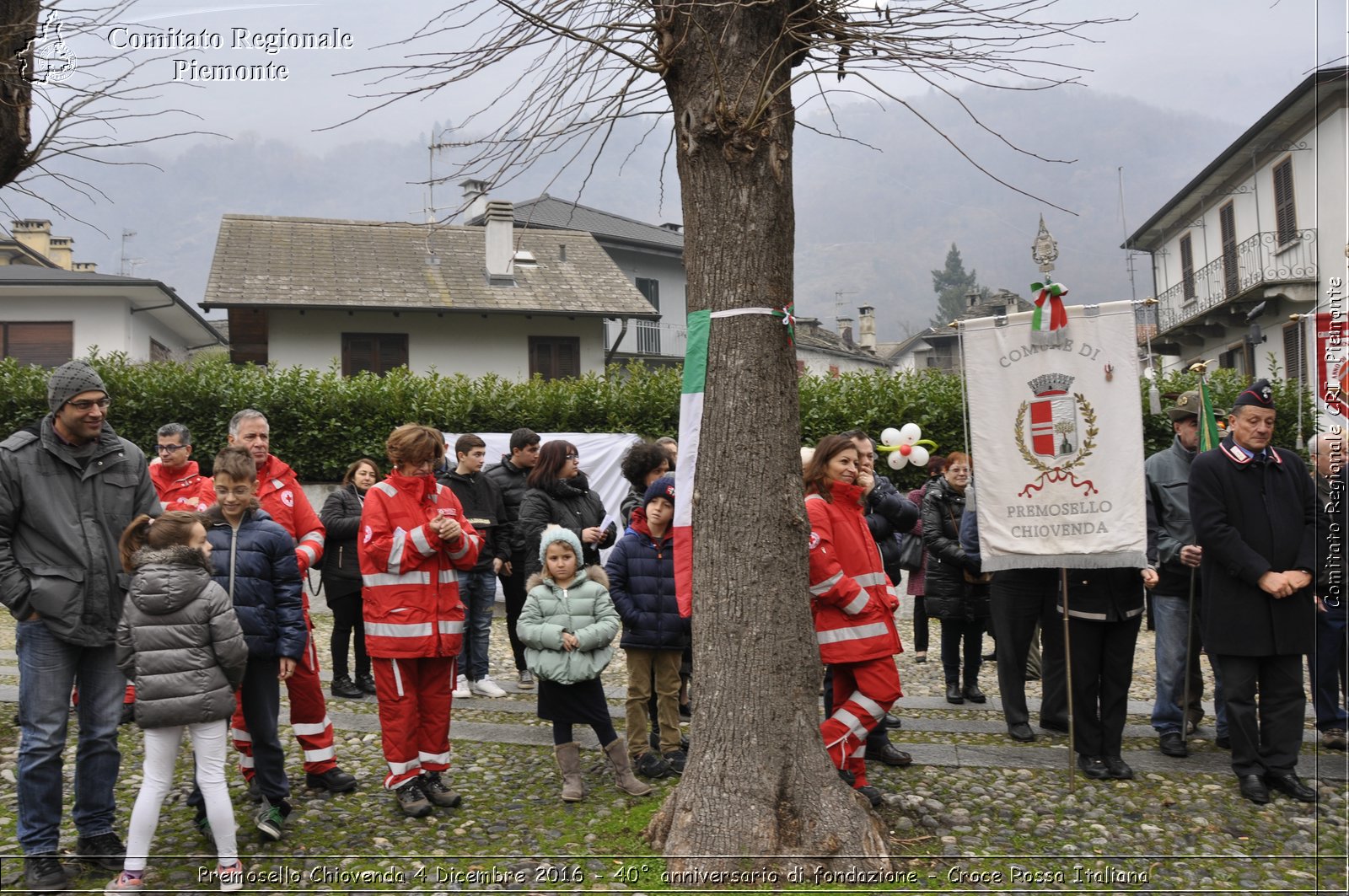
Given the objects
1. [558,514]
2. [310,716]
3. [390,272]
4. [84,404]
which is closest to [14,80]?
[84,404]

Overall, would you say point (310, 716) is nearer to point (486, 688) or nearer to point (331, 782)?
point (331, 782)

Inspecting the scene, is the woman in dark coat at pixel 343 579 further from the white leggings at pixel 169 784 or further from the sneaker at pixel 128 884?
the sneaker at pixel 128 884

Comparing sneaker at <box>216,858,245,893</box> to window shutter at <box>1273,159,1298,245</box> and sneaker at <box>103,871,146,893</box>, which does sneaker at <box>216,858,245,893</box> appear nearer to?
sneaker at <box>103,871,146,893</box>

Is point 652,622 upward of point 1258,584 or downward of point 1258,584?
downward

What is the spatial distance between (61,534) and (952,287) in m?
112

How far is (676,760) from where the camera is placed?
21.7 ft

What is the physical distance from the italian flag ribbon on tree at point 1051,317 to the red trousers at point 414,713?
3.99 m

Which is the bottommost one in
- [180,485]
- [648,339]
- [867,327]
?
[180,485]

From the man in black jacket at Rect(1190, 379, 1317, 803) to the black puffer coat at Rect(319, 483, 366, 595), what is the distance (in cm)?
597

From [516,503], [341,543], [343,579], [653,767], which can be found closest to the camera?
[653,767]

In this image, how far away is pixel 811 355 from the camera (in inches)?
1907

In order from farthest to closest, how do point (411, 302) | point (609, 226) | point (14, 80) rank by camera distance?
point (609, 226) → point (411, 302) → point (14, 80)

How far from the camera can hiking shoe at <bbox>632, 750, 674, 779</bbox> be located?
647 cm

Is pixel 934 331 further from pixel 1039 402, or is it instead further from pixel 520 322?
pixel 1039 402
